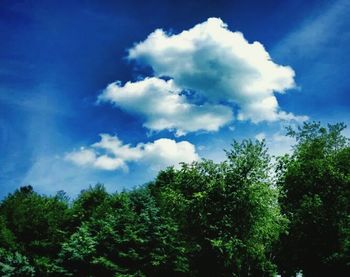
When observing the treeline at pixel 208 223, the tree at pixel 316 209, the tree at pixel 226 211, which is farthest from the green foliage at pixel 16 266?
the tree at pixel 316 209

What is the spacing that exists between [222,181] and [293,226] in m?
16.3

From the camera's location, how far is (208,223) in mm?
45750

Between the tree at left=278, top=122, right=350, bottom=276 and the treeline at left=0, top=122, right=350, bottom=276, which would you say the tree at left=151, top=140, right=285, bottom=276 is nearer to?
the treeline at left=0, top=122, right=350, bottom=276

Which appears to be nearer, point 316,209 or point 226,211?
point 226,211

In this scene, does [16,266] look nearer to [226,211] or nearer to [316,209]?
[226,211]

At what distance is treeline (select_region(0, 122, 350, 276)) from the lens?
41531 millimetres

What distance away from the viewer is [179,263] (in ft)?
137

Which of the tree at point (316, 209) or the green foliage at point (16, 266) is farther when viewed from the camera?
the tree at point (316, 209)

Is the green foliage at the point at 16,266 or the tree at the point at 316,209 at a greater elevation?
the tree at the point at 316,209

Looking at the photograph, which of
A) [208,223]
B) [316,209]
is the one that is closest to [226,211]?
[208,223]

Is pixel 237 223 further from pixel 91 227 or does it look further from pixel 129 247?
pixel 91 227

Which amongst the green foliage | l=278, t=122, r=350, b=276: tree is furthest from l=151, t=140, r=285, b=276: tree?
the green foliage

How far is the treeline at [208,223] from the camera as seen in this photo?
41531 millimetres

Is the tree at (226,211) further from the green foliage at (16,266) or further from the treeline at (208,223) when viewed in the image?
the green foliage at (16,266)
